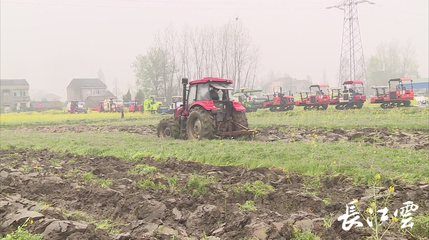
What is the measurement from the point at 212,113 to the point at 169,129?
2712 mm

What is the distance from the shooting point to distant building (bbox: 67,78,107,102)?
340 ft

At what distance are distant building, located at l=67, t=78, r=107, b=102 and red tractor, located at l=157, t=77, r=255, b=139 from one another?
94.5 metres

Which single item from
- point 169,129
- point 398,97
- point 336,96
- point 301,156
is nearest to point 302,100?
point 336,96

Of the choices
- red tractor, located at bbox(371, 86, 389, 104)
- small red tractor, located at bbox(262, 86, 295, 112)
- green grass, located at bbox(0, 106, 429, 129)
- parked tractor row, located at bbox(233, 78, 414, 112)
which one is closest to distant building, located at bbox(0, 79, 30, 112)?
green grass, located at bbox(0, 106, 429, 129)

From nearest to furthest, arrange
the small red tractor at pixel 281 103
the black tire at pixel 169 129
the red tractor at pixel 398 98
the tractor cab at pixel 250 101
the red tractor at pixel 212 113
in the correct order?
the red tractor at pixel 212 113
the black tire at pixel 169 129
the red tractor at pixel 398 98
the small red tractor at pixel 281 103
the tractor cab at pixel 250 101

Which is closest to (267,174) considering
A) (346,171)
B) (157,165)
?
(346,171)

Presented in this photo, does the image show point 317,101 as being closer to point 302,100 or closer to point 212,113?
point 302,100

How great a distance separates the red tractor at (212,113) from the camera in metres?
13.1

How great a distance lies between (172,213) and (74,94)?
109 m

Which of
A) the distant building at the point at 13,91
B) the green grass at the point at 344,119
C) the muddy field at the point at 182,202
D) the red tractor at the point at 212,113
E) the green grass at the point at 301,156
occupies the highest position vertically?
the distant building at the point at 13,91

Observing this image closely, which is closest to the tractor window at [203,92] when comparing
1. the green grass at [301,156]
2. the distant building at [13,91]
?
the green grass at [301,156]

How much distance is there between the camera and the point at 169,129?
15.3 meters

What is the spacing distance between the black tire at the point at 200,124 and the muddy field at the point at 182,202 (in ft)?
13.8

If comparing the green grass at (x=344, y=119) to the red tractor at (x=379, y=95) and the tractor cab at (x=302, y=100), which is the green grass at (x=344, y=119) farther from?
the tractor cab at (x=302, y=100)
